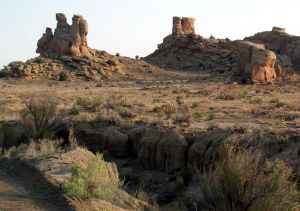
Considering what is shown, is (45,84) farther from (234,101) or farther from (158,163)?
(158,163)

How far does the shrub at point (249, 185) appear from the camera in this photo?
9188 millimetres

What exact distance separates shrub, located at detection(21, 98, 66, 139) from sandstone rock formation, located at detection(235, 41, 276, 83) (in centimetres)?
2463

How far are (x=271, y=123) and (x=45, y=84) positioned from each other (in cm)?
3145

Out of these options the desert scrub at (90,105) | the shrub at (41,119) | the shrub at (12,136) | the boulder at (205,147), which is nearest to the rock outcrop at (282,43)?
the desert scrub at (90,105)

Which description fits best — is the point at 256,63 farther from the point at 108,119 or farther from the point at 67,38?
the point at 108,119

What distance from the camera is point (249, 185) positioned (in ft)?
30.4

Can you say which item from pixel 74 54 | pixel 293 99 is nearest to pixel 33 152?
pixel 293 99

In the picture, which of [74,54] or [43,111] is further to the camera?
[74,54]

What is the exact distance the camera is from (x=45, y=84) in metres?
49.2

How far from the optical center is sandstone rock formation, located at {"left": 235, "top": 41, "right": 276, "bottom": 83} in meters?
44.4

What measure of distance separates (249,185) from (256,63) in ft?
118

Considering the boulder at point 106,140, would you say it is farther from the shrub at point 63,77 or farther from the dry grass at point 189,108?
the shrub at point 63,77

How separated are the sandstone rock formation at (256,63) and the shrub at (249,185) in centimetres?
3556

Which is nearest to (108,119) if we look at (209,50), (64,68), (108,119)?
(108,119)
